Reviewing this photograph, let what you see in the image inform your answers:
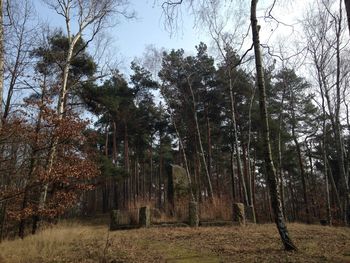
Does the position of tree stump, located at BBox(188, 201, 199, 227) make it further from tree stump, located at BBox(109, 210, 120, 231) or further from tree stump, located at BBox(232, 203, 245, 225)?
tree stump, located at BBox(109, 210, 120, 231)

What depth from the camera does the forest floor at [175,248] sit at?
655 cm

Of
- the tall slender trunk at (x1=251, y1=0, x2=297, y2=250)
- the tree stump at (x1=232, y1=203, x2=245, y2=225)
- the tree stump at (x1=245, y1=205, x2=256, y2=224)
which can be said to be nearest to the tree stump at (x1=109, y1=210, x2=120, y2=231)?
the tree stump at (x1=232, y1=203, x2=245, y2=225)

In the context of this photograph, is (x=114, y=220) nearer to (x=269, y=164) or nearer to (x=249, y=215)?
(x=249, y=215)

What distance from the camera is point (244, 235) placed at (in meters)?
9.56

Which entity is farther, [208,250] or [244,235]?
[244,235]

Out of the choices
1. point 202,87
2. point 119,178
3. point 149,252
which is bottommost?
point 149,252

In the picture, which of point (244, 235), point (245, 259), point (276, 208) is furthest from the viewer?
point (244, 235)

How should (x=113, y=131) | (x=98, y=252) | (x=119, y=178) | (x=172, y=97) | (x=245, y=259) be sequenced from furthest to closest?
(x=113, y=131)
(x=172, y=97)
(x=119, y=178)
(x=98, y=252)
(x=245, y=259)

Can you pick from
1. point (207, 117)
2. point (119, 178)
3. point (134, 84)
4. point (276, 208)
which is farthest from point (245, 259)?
point (134, 84)

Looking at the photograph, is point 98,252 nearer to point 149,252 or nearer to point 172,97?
point 149,252

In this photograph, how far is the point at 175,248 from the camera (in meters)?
8.13

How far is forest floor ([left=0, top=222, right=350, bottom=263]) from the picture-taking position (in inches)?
258

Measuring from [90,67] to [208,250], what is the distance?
12410 mm

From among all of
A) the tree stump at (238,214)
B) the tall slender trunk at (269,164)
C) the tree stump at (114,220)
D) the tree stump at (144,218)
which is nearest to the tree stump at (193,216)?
the tree stump at (238,214)
